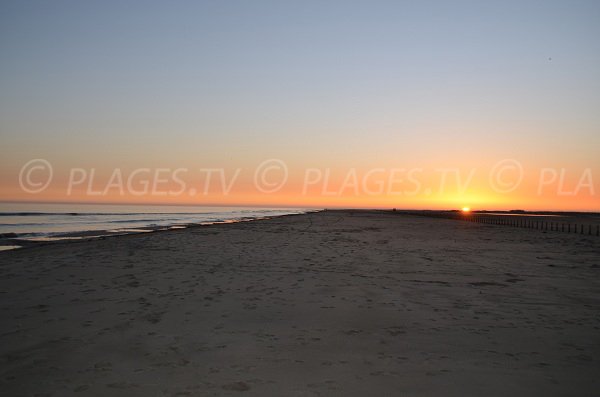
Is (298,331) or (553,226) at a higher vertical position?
(553,226)

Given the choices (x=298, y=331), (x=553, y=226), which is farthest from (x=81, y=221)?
(x=553, y=226)

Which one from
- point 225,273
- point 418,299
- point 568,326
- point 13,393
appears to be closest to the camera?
point 13,393

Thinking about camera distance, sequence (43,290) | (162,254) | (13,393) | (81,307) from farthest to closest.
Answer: (162,254) < (43,290) < (81,307) < (13,393)

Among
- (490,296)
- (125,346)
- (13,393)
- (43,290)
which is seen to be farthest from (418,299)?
(43,290)

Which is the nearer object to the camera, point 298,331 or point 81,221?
point 298,331

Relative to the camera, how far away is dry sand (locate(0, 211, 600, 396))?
4.70m

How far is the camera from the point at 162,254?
17.9 m

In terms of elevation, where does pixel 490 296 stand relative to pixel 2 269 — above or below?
above

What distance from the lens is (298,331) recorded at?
675 centimetres

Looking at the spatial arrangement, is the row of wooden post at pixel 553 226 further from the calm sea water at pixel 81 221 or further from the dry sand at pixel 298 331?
the calm sea water at pixel 81 221

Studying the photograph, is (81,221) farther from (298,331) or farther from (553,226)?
(553,226)

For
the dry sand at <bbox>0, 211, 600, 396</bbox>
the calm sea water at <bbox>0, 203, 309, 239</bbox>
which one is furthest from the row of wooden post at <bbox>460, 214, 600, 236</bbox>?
the calm sea water at <bbox>0, 203, 309, 239</bbox>

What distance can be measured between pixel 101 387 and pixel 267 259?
11.7 metres

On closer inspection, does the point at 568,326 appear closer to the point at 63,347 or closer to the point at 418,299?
the point at 418,299
